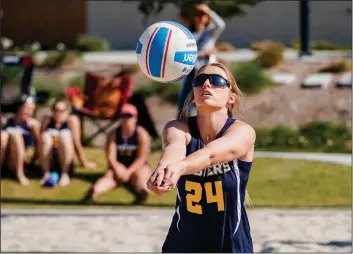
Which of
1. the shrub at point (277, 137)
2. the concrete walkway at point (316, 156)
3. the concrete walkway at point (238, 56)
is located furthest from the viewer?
the concrete walkway at point (238, 56)

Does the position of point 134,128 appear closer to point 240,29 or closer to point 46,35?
point 240,29

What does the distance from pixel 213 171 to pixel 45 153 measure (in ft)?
22.0

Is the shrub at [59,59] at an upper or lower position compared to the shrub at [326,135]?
upper

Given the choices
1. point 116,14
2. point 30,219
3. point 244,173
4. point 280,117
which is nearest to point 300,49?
point 280,117

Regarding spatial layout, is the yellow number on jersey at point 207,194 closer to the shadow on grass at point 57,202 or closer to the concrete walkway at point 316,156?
the shadow on grass at point 57,202

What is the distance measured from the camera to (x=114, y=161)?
9977mm

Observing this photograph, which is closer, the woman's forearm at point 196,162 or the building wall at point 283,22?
the woman's forearm at point 196,162

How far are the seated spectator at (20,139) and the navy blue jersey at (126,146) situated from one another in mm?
1336

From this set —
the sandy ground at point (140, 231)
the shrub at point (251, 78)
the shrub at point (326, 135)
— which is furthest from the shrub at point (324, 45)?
the sandy ground at point (140, 231)

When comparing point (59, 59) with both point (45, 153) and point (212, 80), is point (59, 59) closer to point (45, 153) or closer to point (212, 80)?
point (45, 153)

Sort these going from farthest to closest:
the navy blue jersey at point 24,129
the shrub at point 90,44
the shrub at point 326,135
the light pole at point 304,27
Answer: the shrub at point 90,44 → the light pole at point 304,27 → the shrub at point 326,135 → the navy blue jersey at point 24,129

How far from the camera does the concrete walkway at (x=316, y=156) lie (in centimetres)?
1148

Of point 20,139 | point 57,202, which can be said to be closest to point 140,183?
point 57,202

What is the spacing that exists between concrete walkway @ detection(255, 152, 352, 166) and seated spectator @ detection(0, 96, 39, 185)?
Result: 3271 mm
